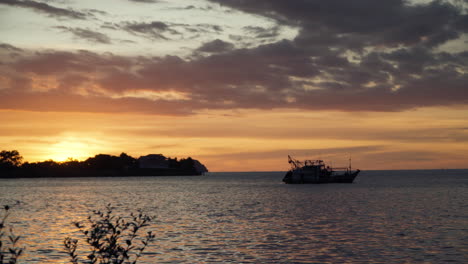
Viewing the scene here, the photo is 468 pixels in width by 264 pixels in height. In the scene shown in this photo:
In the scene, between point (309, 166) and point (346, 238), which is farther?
point (309, 166)

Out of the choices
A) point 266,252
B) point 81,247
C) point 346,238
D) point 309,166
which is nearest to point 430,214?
point 346,238

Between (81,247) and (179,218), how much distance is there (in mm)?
25999

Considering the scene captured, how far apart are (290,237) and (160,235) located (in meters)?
12.0

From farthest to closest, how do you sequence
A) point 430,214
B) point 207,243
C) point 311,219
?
point 430,214
point 311,219
point 207,243

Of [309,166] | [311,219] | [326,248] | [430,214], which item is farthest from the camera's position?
[309,166]

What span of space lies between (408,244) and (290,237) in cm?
1022

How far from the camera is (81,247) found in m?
37.0

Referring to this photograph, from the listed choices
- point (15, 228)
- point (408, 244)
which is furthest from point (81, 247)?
point (408, 244)

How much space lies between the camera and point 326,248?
36.9 metres

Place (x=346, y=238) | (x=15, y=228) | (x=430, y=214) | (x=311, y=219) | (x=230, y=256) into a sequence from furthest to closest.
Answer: (x=430, y=214), (x=311, y=219), (x=15, y=228), (x=346, y=238), (x=230, y=256)

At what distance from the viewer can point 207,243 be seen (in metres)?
39.6

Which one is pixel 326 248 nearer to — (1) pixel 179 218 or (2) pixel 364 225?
(2) pixel 364 225

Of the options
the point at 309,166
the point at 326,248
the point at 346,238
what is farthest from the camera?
the point at 309,166

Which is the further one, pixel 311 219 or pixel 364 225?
pixel 311 219
